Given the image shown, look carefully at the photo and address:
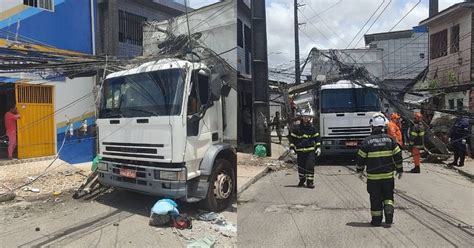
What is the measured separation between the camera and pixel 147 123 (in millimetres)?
6352

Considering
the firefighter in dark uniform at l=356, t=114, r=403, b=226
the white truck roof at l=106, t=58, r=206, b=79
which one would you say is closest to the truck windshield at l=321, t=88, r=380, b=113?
the firefighter in dark uniform at l=356, t=114, r=403, b=226

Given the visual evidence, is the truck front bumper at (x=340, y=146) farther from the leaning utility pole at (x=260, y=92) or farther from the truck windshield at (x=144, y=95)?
the truck windshield at (x=144, y=95)

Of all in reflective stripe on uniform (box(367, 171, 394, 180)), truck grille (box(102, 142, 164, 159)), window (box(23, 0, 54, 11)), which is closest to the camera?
reflective stripe on uniform (box(367, 171, 394, 180))

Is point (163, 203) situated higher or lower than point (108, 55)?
lower

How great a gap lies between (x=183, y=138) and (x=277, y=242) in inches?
76.1

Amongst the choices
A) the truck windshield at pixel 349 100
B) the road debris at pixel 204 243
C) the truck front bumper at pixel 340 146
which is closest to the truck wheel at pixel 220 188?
the road debris at pixel 204 243

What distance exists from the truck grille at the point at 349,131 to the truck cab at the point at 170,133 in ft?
20.9

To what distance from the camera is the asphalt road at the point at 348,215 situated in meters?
5.43

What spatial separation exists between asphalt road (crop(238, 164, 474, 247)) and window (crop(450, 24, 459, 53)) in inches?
470

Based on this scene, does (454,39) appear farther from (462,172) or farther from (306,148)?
(306,148)

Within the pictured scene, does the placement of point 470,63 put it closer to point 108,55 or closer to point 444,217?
point 444,217

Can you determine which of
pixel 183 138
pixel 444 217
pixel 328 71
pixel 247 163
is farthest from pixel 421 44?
pixel 183 138

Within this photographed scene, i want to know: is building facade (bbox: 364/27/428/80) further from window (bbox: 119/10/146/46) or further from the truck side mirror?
the truck side mirror

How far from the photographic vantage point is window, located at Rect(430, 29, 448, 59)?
21.2 metres
